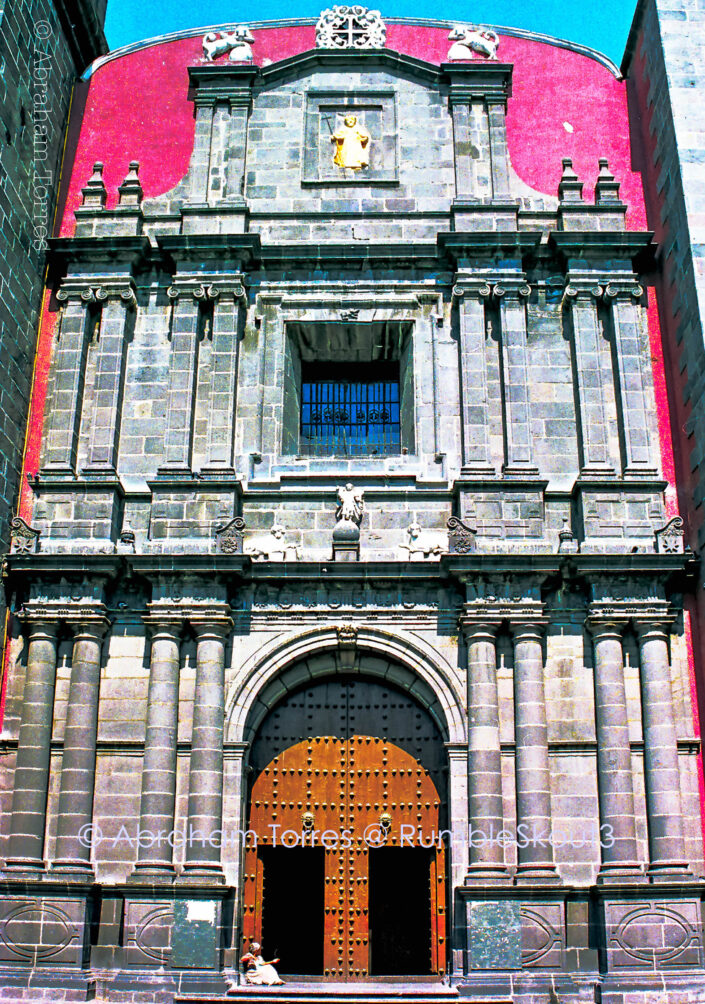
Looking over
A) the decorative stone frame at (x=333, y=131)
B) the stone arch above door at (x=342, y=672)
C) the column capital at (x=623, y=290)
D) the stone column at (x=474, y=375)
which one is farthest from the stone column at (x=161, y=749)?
the column capital at (x=623, y=290)

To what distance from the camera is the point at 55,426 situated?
56.7 ft

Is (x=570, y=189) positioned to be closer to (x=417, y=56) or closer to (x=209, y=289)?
(x=417, y=56)

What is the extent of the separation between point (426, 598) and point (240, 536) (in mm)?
2604

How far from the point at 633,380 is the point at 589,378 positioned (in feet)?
2.01

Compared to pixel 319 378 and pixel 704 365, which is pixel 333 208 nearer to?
pixel 319 378

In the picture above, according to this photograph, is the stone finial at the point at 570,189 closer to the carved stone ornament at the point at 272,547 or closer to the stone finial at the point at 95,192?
the carved stone ornament at the point at 272,547

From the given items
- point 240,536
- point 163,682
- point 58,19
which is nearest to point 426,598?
point 240,536

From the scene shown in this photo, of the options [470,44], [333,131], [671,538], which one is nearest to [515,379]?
[671,538]

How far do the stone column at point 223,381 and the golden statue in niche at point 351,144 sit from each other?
290 cm

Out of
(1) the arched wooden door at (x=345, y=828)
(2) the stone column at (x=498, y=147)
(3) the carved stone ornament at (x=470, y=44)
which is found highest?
(3) the carved stone ornament at (x=470, y=44)

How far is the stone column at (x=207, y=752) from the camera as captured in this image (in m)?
14.9

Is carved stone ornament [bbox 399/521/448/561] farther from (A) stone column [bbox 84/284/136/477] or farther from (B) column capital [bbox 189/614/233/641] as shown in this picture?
(A) stone column [bbox 84/284/136/477]

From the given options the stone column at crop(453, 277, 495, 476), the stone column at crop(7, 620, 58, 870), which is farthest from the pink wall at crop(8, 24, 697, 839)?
the stone column at crop(7, 620, 58, 870)

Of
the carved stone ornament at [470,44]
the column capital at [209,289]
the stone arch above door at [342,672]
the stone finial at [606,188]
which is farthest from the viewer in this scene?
the carved stone ornament at [470,44]
